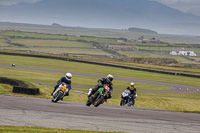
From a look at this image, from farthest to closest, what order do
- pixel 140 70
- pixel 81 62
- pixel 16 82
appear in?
pixel 81 62 → pixel 140 70 → pixel 16 82

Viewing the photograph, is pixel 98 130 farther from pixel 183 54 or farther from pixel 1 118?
pixel 183 54

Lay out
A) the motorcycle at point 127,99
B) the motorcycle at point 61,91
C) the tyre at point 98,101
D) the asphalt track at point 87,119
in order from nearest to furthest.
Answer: the asphalt track at point 87,119 < the tyre at point 98,101 < the motorcycle at point 61,91 < the motorcycle at point 127,99

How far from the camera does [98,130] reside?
1299cm

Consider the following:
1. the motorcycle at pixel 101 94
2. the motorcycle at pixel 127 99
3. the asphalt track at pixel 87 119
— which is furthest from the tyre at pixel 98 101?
the motorcycle at pixel 127 99

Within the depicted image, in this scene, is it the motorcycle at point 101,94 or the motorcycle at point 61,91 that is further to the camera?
the motorcycle at point 61,91

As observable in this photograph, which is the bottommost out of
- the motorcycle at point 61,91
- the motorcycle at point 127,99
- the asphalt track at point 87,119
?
the motorcycle at point 127,99

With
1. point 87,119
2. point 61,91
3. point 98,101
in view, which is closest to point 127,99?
point 98,101

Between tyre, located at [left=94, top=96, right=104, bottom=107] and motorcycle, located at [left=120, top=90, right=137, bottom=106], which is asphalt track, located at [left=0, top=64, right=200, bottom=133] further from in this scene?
motorcycle, located at [left=120, top=90, right=137, bottom=106]

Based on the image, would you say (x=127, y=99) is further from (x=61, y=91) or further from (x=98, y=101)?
(x=61, y=91)

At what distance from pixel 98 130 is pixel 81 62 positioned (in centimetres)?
6316

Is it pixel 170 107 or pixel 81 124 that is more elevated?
pixel 81 124

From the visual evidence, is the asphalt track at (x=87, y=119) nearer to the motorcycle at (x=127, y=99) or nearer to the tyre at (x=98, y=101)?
the tyre at (x=98, y=101)

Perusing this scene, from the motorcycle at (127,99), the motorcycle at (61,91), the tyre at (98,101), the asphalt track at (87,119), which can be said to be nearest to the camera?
the asphalt track at (87,119)

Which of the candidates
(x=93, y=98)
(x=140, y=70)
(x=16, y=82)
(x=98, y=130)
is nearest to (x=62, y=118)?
(x=98, y=130)
